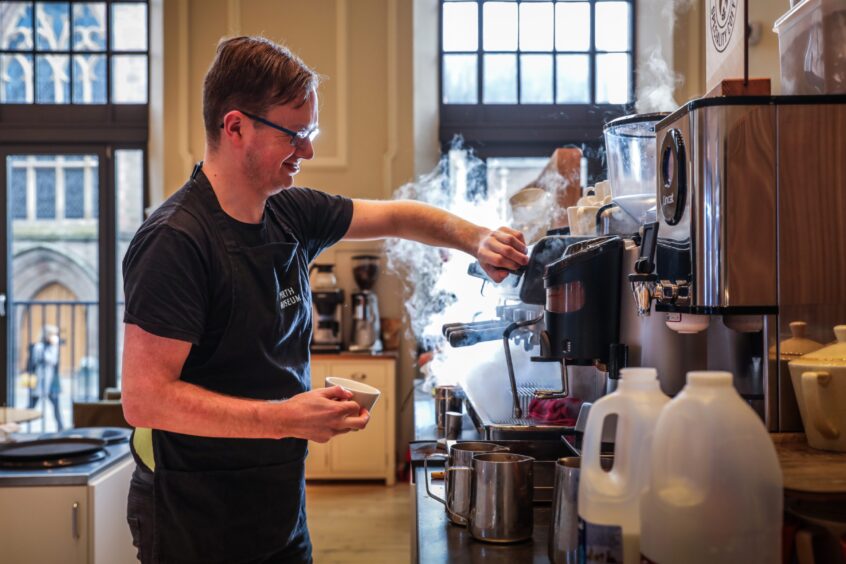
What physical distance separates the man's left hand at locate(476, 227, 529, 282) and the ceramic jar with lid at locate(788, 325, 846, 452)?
796 millimetres

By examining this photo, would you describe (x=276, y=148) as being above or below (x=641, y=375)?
above

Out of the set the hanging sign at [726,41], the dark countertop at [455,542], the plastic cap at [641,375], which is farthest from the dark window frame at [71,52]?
the plastic cap at [641,375]

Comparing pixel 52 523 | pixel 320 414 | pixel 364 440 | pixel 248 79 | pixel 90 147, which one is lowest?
pixel 364 440

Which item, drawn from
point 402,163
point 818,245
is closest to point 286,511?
point 818,245

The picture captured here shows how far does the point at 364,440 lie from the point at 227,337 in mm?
4162

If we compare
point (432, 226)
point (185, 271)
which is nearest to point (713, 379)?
point (185, 271)

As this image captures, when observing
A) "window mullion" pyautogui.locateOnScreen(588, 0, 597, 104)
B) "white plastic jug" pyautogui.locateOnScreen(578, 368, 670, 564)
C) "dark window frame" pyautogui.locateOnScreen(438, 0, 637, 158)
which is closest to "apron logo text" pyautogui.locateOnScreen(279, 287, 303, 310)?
"white plastic jug" pyautogui.locateOnScreen(578, 368, 670, 564)

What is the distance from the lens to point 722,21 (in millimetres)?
1560

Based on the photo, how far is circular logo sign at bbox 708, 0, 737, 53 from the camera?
1.50m

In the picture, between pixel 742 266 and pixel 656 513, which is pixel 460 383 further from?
pixel 656 513

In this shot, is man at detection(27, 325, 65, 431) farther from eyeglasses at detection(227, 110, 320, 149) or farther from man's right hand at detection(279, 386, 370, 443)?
man's right hand at detection(279, 386, 370, 443)

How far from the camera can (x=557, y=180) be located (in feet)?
10.1

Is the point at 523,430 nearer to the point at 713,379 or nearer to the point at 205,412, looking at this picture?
the point at 205,412

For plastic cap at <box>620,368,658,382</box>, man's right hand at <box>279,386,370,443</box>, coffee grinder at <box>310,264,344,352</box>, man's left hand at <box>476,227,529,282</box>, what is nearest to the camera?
plastic cap at <box>620,368,658,382</box>
